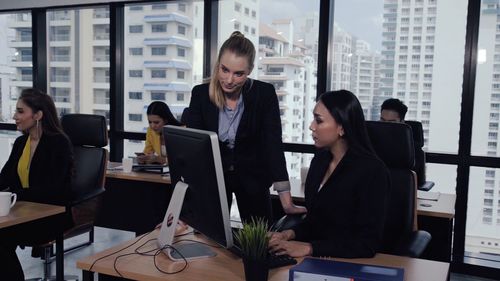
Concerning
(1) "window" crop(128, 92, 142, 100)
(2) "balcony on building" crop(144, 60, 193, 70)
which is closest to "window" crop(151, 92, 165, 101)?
(1) "window" crop(128, 92, 142, 100)

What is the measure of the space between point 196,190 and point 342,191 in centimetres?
61

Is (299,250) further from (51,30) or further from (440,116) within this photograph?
(51,30)

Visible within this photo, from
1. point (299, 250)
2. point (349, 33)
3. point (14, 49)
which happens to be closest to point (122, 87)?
point (14, 49)

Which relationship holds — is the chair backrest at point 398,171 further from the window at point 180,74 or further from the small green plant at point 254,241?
the window at point 180,74

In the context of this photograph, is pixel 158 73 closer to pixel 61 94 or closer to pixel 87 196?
pixel 61 94

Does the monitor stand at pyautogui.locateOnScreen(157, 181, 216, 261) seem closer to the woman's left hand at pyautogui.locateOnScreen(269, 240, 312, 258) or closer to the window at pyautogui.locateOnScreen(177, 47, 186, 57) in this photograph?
the woman's left hand at pyautogui.locateOnScreen(269, 240, 312, 258)

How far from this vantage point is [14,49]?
19.4 ft

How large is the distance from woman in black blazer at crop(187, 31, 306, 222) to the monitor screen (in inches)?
16.6

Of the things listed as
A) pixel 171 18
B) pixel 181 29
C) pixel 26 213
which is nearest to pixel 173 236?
pixel 26 213

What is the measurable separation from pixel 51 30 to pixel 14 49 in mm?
658

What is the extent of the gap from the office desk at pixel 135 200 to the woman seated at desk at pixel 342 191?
164 centimetres

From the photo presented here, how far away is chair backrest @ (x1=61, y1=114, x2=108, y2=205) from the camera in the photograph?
326 cm

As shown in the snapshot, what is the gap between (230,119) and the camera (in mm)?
2029

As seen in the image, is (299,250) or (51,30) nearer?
(299,250)
